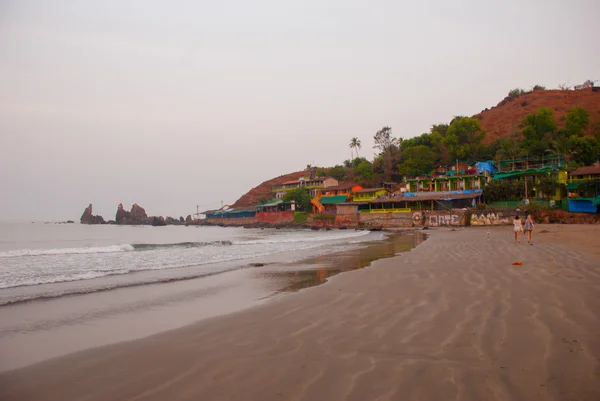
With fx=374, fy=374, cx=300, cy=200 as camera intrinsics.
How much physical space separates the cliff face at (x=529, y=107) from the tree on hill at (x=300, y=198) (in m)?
46.9

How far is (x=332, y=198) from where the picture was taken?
7731 centimetres

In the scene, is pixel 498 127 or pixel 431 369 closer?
pixel 431 369

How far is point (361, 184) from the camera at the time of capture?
8250 cm

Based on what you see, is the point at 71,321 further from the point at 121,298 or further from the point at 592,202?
the point at 592,202

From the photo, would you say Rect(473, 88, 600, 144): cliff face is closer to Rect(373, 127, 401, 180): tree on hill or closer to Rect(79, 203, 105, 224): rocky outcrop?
Rect(373, 127, 401, 180): tree on hill

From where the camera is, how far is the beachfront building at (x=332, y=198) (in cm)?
7575

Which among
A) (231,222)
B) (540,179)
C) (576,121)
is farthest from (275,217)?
(576,121)

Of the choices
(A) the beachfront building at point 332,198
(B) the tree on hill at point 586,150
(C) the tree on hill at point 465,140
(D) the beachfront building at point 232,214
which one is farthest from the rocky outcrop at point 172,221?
(B) the tree on hill at point 586,150

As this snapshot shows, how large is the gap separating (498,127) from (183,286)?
340ft

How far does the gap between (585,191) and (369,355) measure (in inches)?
1908

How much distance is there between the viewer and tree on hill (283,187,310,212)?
82.1 metres

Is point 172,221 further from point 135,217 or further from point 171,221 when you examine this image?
point 135,217

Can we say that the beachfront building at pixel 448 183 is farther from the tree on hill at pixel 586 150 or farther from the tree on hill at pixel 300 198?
the tree on hill at pixel 300 198

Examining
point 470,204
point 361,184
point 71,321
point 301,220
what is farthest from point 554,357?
point 361,184
